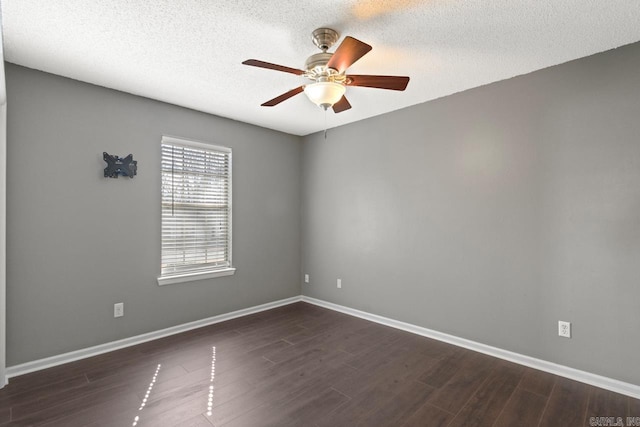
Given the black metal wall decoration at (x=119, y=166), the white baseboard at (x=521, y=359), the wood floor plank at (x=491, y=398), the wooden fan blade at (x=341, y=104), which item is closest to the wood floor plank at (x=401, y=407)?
the wood floor plank at (x=491, y=398)

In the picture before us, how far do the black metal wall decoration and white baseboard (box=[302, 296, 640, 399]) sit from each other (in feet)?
10.0

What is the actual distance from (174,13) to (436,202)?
2818mm

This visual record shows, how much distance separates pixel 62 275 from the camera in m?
2.79

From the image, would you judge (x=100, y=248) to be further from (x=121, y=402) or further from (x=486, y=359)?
(x=486, y=359)

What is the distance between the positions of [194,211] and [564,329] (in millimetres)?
3790

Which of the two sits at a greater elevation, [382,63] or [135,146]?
[382,63]

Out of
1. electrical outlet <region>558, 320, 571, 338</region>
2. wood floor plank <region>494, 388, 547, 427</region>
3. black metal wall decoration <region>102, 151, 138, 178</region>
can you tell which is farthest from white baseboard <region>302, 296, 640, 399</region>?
black metal wall decoration <region>102, 151, 138, 178</region>

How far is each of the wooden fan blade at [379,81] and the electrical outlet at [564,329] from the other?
2.29 meters

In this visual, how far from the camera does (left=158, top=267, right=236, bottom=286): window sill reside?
343 centimetres

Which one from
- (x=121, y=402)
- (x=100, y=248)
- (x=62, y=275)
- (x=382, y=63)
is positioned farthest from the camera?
(x=100, y=248)

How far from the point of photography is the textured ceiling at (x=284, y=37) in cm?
191

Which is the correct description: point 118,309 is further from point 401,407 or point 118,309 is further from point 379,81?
point 379,81

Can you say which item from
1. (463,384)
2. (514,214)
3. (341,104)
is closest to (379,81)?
(341,104)

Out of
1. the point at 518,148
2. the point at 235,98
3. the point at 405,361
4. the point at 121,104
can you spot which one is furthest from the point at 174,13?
the point at 405,361
